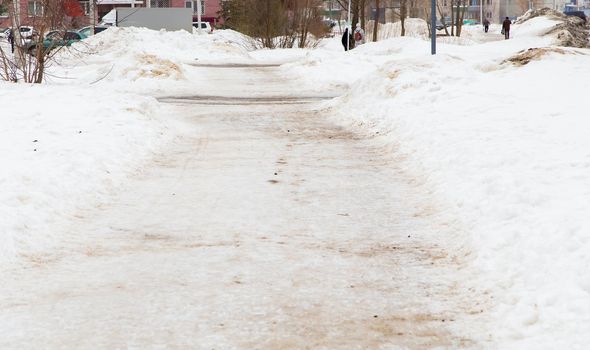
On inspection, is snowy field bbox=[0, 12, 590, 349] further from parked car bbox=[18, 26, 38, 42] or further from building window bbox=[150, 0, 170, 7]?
building window bbox=[150, 0, 170, 7]

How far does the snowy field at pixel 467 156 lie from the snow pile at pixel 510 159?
0.01 meters

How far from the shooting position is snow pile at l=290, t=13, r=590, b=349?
16.7ft

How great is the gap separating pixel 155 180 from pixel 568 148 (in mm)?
4402

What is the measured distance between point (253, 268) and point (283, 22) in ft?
154

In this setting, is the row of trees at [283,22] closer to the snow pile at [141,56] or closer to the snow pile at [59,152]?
the snow pile at [141,56]

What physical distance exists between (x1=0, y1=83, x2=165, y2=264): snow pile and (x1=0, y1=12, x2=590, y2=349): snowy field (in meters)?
0.02

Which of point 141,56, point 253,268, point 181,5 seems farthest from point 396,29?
point 253,268

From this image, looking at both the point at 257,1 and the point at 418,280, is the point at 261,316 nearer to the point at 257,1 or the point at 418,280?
the point at 418,280

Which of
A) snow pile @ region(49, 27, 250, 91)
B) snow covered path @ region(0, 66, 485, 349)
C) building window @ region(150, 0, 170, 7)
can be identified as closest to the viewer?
snow covered path @ region(0, 66, 485, 349)

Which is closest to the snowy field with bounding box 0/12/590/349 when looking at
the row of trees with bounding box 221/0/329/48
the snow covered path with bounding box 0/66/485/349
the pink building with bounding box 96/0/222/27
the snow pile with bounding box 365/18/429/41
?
the snow covered path with bounding box 0/66/485/349

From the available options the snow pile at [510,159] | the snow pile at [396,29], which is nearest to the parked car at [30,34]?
the snow pile at [510,159]

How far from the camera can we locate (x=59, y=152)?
9.93 meters

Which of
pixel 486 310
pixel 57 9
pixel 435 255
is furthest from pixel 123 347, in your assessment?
pixel 57 9

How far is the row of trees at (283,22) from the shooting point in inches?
1982
